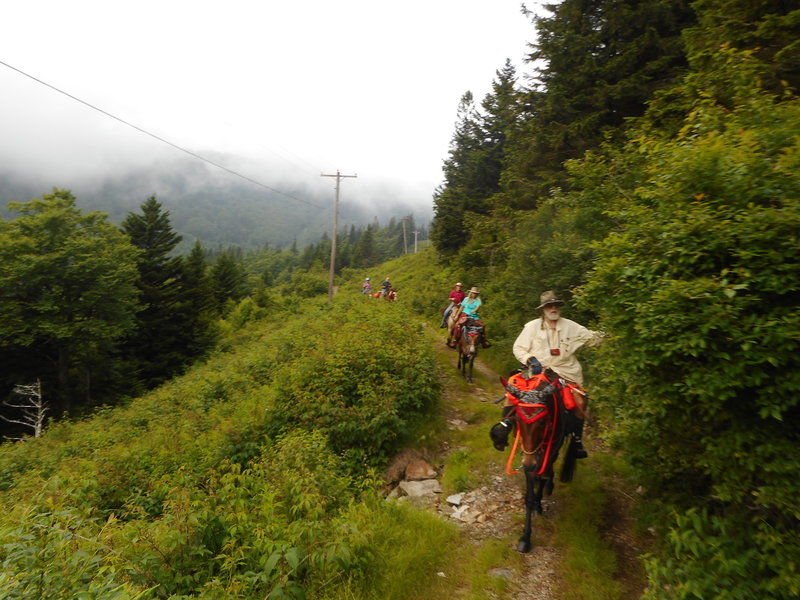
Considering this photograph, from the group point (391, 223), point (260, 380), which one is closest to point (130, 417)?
point (260, 380)

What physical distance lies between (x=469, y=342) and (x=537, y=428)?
20.9ft

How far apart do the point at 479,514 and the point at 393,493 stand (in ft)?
5.08

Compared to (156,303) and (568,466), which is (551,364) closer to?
(568,466)

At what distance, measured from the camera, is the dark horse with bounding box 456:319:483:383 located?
36.1 ft

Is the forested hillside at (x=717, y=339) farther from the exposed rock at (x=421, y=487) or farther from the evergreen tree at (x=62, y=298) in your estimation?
the evergreen tree at (x=62, y=298)

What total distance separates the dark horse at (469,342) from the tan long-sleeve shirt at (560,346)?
468 cm

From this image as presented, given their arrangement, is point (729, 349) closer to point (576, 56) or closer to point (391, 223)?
point (576, 56)

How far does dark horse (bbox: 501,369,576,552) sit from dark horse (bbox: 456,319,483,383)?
18.9 feet

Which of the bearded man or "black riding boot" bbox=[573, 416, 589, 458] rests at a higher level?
the bearded man

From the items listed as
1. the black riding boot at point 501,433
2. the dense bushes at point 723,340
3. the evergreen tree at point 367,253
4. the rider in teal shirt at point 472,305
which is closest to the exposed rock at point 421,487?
the black riding boot at point 501,433

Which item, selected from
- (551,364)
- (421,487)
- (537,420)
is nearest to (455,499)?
(421,487)

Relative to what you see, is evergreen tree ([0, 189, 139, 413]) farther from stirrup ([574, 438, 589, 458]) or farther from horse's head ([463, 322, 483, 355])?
stirrup ([574, 438, 589, 458])

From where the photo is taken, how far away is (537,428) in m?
4.78

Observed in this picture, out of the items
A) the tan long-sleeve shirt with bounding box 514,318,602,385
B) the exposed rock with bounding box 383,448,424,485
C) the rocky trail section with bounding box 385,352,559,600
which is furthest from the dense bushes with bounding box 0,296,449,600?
the tan long-sleeve shirt with bounding box 514,318,602,385
